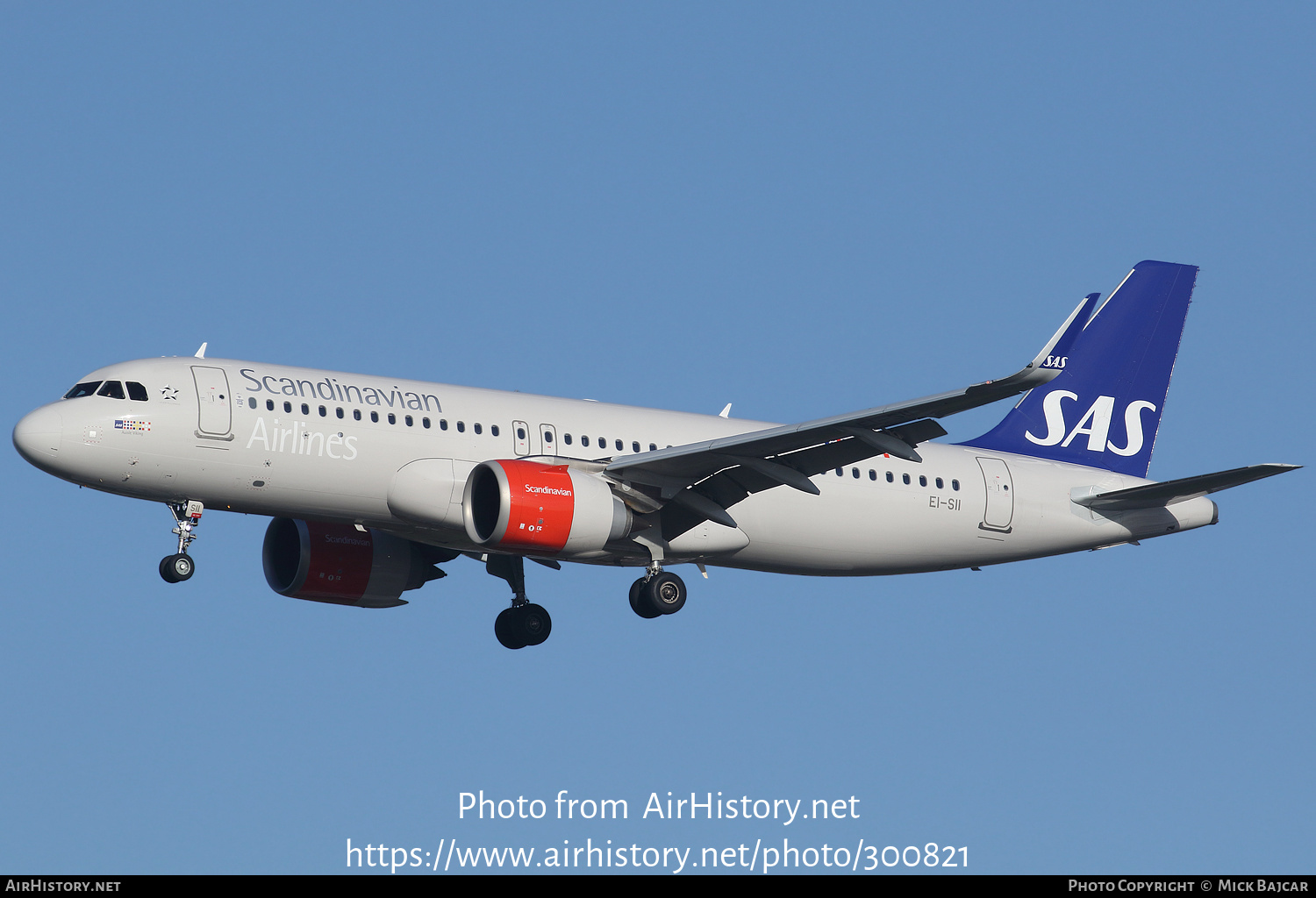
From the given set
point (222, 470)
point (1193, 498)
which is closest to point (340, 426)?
point (222, 470)

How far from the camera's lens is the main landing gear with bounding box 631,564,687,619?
115 ft

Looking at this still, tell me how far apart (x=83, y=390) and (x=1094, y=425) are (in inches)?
920

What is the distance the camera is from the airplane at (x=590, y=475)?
106ft

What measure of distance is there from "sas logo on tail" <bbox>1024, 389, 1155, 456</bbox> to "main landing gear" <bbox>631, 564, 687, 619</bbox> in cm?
1075

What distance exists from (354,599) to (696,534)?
27.5 ft

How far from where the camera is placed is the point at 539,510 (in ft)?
108

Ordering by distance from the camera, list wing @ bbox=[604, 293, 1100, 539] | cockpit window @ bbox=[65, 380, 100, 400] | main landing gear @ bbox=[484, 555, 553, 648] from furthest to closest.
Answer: main landing gear @ bbox=[484, 555, 553, 648] < cockpit window @ bbox=[65, 380, 100, 400] < wing @ bbox=[604, 293, 1100, 539]

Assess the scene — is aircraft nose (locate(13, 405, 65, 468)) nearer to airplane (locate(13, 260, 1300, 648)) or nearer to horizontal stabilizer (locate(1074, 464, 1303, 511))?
airplane (locate(13, 260, 1300, 648))

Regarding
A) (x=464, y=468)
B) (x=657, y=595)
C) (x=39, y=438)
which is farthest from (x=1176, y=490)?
(x=39, y=438)

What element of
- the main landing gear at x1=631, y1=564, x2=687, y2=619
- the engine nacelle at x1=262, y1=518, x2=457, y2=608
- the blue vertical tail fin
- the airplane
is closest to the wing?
the airplane

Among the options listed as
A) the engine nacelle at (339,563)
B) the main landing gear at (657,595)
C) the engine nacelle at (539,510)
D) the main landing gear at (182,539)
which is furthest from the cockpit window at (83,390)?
the main landing gear at (657,595)

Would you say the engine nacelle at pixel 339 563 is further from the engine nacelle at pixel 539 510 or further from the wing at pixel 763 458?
the wing at pixel 763 458
